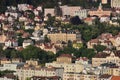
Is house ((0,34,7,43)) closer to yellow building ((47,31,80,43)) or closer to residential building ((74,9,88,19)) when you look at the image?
yellow building ((47,31,80,43))

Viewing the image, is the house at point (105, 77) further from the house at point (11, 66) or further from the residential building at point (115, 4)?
the residential building at point (115, 4)

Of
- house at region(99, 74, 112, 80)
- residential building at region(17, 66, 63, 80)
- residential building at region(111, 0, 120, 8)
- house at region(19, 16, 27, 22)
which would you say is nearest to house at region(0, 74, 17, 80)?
residential building at region(17, 66, 63, 80)

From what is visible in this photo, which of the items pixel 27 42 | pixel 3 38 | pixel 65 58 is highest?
pixel 65 58

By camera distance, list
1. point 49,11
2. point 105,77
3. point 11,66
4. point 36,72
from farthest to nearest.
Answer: point 49,11, point 11,66, point 36,72, point 105,77

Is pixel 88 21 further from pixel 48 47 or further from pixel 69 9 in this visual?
pixel 48 47

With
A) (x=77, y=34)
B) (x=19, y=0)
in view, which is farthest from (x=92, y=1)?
(x=77, y=34)

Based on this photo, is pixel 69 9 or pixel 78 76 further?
pixel 69 9

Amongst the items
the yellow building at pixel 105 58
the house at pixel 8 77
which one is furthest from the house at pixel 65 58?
the house at pixel 8 77

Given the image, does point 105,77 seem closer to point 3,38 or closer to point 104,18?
point 3,38

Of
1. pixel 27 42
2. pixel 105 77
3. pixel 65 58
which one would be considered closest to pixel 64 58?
pixel 65 58

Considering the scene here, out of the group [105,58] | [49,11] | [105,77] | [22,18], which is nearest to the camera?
[105,77]

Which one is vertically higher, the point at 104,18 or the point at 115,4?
the point at 104,18

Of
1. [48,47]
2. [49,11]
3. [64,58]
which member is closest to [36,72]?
[64,58]
